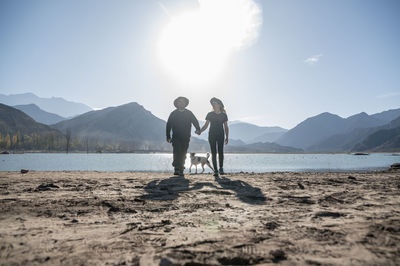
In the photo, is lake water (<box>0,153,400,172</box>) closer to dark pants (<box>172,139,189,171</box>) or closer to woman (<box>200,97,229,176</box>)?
dark pants (<box>172,139,189,171</box>)

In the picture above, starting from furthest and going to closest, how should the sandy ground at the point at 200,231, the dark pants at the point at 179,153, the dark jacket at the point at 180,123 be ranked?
the dark jacket at the point at 180,123
the dark pants at the point at 179,153
the sandy ground at the point at 200,231

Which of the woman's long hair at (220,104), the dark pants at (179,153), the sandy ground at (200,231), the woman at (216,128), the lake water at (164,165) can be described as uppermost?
the woman's long hair at (220,104)

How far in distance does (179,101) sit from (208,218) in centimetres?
851

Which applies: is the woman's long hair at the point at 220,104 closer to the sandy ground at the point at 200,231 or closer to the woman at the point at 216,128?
the woman at the point at 216,128

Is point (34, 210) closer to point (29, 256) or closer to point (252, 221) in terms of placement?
point (29, 256)

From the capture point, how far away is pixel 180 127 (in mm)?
11133

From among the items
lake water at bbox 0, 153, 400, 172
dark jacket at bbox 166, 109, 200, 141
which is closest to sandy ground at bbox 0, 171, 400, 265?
dark jacket at bbox 166, 109, 200, 141

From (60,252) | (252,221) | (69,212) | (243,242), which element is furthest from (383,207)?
(69,212)

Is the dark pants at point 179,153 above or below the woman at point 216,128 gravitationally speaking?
below

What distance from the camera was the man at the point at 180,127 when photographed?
36.1ft

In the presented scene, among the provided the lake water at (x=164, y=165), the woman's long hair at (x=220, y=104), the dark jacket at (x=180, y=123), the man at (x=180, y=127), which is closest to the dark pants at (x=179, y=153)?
the man at (x=180, y=127)

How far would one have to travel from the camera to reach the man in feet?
36.1

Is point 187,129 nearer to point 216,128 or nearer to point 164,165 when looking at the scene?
point 216,128

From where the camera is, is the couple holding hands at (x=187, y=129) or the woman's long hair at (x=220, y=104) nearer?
the couple holding hands at (x=187, y=129)
